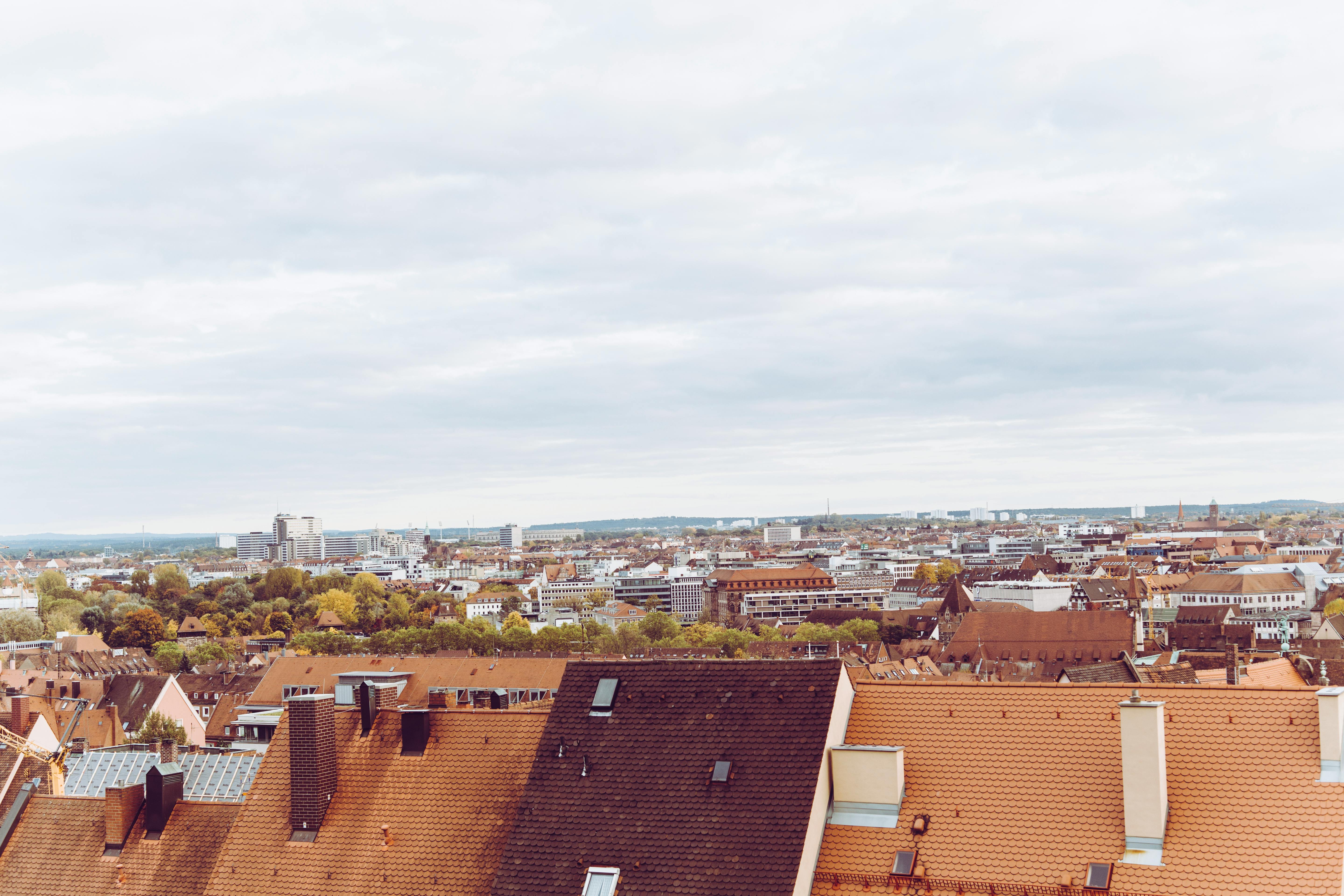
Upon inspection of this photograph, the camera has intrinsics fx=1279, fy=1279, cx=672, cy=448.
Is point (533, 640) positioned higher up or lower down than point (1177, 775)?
lower down

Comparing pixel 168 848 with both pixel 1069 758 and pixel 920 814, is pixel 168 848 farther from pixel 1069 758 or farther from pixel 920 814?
pixel 1069 758

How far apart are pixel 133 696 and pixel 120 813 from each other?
88.3 m

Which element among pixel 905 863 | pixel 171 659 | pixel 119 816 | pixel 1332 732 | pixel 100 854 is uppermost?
pixel 1332 732

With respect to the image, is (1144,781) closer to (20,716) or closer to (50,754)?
(50,754)

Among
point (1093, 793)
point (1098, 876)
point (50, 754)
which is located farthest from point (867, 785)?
point (50, 754)

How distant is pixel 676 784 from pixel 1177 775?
348 inches

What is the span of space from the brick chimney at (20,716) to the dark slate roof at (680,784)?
47.1 meters

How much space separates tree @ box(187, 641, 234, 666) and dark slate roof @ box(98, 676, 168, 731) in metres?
55.6

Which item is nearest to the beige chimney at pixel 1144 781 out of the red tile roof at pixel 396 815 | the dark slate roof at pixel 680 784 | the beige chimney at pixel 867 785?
the beige chimney at pixel 867 785

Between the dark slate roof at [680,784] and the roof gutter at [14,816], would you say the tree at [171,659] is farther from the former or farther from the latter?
the dark slate roof at [680,784]

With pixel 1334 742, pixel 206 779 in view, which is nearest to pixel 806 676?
pixel 1334 742

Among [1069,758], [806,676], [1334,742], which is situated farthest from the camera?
[806,676]

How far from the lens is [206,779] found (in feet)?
142

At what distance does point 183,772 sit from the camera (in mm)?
36969
